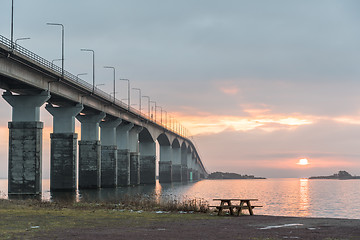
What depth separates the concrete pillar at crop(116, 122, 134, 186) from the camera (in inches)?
4082

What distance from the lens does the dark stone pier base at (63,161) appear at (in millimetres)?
70500

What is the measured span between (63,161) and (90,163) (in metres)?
13.2

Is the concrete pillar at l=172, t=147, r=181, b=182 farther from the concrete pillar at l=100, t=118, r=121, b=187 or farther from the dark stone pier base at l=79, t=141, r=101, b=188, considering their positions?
the dark stone pier base at l=79, t=141, r=101, b=188

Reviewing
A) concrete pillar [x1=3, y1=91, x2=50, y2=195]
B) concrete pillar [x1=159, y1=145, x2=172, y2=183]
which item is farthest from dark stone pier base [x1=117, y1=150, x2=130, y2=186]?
concrete pillar [x1=159, y1=145, x2=172, y2=183]

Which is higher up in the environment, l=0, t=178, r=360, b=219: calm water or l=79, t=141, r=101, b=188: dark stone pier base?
l=79, t=141, r=101, b=188: dark stone pier base

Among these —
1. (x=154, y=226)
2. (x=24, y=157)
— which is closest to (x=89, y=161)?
(x=24, y=157)

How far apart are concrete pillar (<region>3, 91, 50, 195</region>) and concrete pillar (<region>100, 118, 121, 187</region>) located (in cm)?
3612

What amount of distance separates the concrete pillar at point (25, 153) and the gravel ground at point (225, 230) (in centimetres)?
3780

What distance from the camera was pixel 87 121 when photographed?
8606cm

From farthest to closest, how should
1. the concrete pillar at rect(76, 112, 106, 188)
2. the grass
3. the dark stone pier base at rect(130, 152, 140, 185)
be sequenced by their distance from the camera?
the dark stone pier base at rect(130, 152, 140, 185)
the concrete pillar at rect(76, 112, 106, 188)
the grass

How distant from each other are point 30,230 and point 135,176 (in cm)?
9491

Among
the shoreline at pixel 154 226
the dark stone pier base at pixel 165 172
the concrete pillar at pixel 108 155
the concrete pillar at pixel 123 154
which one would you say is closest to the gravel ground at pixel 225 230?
the shoreline at pixel 154 226

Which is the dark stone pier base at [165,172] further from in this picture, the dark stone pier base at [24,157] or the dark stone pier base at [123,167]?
the dark stone pier base at [24,157]

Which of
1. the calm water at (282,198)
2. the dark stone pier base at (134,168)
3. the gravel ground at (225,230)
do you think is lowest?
the calm water at (282,198)
